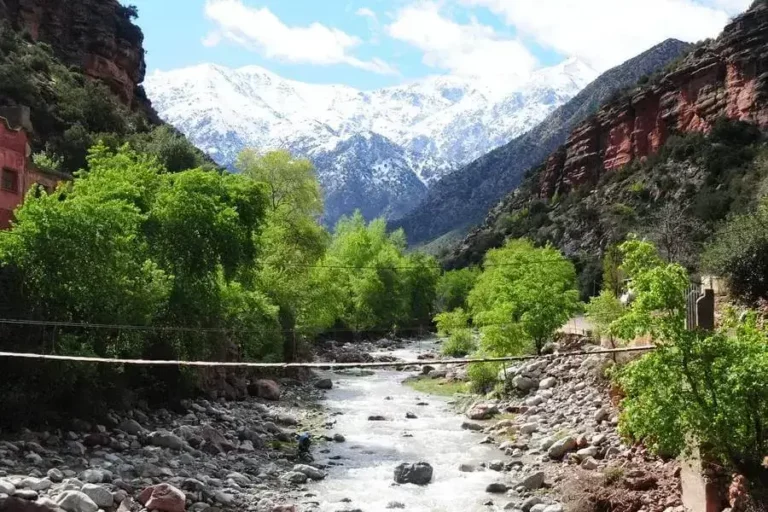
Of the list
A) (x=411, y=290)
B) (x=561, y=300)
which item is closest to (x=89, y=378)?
(x=561, y=300)

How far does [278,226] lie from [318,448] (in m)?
22.8

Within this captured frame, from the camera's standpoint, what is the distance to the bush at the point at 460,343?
47.3 meters

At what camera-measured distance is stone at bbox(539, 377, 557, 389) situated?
1183 inches

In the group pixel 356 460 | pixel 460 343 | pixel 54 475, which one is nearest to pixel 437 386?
pixel 460 343

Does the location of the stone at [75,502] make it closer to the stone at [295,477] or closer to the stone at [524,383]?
the stone at [295,477]

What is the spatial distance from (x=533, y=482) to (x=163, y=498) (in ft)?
30.2

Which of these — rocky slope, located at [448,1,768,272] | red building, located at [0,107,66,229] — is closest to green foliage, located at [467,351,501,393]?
red building, located at [0,107,66,229]

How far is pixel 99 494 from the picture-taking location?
14719 millimetres

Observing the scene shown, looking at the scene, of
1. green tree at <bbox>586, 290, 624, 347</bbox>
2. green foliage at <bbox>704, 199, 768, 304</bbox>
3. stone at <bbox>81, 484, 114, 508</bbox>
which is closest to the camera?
stone at <bbox>81, 484, 114, 508</bbox>

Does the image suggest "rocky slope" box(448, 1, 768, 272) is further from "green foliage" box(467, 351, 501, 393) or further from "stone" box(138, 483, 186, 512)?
"stone" box(138, 483, 186, 512)

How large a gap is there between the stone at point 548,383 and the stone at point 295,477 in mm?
14066

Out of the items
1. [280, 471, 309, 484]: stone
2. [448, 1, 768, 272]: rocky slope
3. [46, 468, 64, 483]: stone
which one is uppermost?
[448, 1, 768, 272]: rocky slope

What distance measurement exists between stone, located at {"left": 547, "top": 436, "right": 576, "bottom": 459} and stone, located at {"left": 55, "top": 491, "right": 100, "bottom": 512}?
12.6 m

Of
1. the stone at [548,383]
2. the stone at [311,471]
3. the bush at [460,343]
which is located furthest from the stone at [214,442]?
the bush at [460,343]
